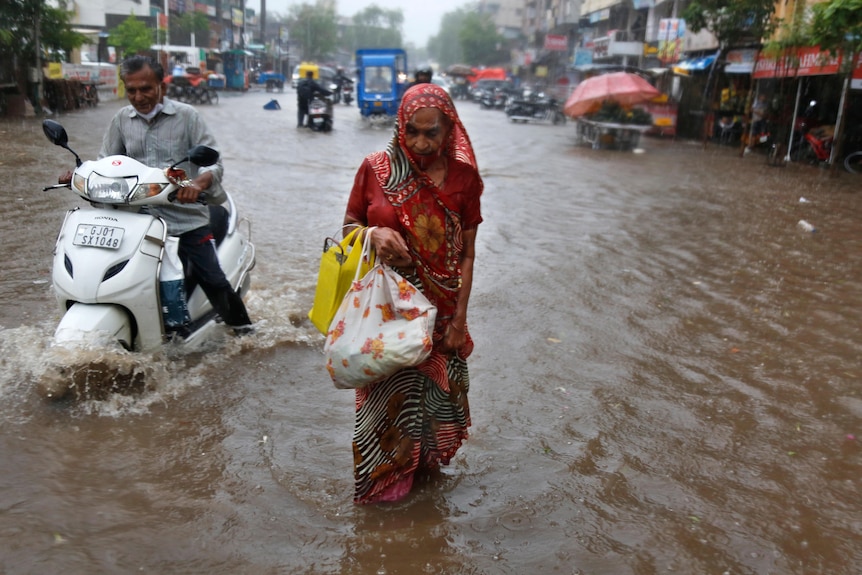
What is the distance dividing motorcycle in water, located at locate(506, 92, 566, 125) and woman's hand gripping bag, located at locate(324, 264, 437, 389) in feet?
94.3

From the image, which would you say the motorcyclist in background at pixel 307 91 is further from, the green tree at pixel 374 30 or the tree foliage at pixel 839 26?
the green tree at pixel 374 30

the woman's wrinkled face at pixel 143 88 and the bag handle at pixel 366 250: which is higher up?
the woman's wrinkled face at pixel 143 88

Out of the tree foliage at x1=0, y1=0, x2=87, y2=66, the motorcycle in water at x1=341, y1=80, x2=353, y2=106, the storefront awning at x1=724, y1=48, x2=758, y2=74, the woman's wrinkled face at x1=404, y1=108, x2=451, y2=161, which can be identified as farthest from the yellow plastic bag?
the motorcycle in water at x1=341, y1=80, x2=353, y2=106

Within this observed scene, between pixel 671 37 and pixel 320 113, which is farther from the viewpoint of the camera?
pixel 671 37

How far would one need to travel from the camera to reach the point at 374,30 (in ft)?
430

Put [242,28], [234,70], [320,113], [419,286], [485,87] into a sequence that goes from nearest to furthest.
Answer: [419,286] < [320,113] < [485,87] < [234,70] < [242,28]

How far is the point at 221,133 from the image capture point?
1822 cm

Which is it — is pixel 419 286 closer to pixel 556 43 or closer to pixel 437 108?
pixel 437 108

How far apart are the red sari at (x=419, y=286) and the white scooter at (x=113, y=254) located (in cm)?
124

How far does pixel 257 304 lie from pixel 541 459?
2600 millimetres

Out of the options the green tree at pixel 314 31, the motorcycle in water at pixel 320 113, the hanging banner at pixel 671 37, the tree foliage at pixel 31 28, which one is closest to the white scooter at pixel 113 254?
the motorcycle in water at pixel 320 113

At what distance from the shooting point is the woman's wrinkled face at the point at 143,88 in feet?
11.7

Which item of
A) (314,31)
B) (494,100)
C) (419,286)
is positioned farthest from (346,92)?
(314,31)

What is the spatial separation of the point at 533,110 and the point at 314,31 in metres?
75.0
